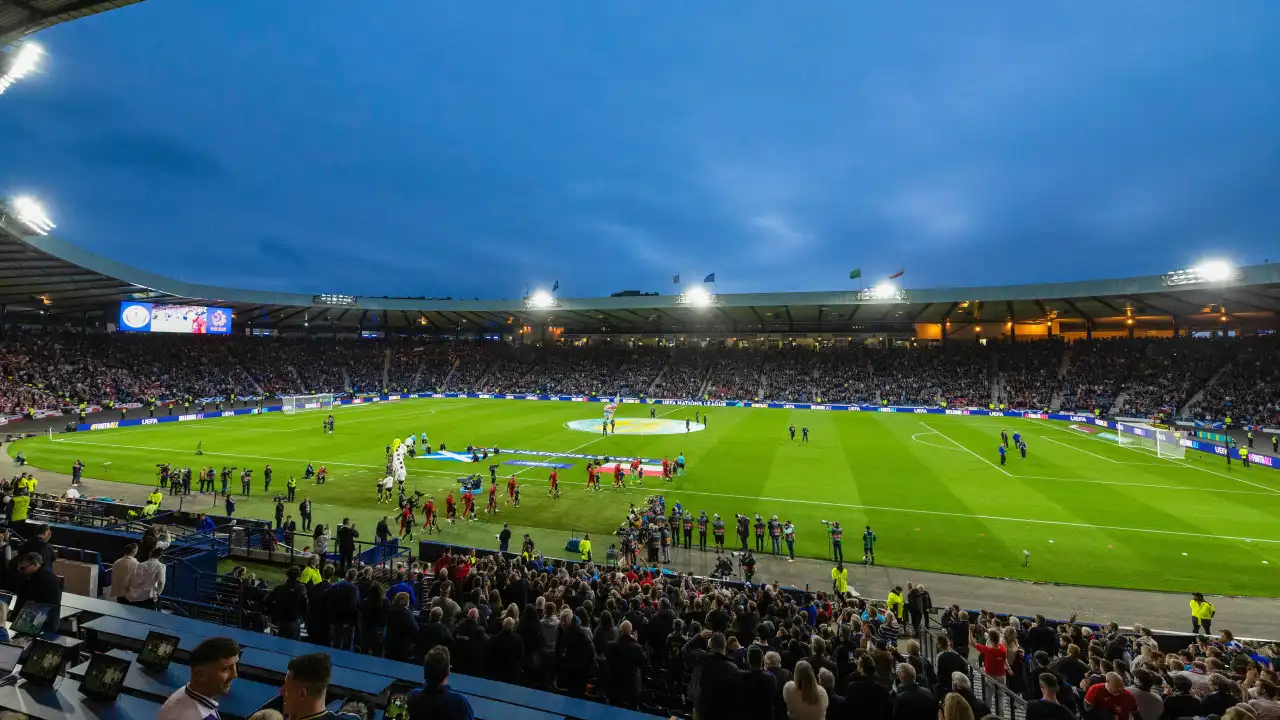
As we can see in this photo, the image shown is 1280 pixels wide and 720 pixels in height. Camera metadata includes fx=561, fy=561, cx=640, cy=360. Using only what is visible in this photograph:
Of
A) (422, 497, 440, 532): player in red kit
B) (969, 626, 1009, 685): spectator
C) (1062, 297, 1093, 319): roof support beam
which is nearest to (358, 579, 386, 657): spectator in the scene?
(969, 626, 1009, 685): spectator

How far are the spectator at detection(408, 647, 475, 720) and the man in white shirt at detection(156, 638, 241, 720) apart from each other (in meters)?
1.16

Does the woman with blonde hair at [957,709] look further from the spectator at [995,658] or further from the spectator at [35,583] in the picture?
the spectator at [35,583]

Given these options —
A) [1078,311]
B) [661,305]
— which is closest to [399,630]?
[661,305]

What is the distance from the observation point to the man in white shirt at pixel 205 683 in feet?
10.8

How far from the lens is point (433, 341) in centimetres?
9744

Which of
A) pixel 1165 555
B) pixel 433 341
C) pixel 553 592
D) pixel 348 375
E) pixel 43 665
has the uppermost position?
pixel 433 341

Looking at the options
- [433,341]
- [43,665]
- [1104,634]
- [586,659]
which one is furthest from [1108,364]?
[433,341]

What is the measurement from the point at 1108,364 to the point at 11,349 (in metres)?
111

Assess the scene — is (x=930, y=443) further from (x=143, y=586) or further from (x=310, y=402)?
(x=310, y=402)

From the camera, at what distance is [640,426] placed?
161 feet

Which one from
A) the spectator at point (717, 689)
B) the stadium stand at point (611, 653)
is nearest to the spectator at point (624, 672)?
the stadium stand at point (611, 653)

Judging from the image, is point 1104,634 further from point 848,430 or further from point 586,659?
point 848,430

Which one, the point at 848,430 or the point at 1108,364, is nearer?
the point at 848,430

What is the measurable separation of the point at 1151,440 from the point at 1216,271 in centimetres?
1863
